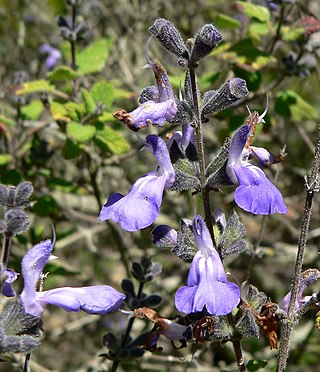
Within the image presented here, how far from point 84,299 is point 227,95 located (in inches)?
25.2

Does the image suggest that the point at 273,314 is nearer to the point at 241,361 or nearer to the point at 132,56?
the point at 241,361

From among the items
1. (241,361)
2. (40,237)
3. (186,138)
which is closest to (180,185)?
(186,138)

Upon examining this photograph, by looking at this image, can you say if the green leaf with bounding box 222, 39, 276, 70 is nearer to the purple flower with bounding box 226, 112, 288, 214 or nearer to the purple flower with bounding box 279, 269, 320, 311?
the purple flower with bounding box 226, 112, 288, 214

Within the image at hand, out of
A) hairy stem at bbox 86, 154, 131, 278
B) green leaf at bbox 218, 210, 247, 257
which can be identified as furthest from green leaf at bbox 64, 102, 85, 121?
green leaf at bbox 218, 210, 247, 257

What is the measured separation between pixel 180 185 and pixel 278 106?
1.37 m

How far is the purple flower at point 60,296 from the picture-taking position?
1.63 metres

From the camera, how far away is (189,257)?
5.79 feet

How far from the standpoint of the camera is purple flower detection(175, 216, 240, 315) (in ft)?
4.99

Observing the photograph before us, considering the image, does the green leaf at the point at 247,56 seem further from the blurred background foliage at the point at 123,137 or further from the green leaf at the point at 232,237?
the green leaf at the point at 232,237

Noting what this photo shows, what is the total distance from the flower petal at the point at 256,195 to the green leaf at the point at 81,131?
96 cm

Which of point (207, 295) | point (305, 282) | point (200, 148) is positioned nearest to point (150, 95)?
point (200, 148)

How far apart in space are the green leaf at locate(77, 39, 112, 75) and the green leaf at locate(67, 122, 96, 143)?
14.5 inches

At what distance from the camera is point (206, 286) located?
5.15 feet

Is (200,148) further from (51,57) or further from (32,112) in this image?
(51,57)
